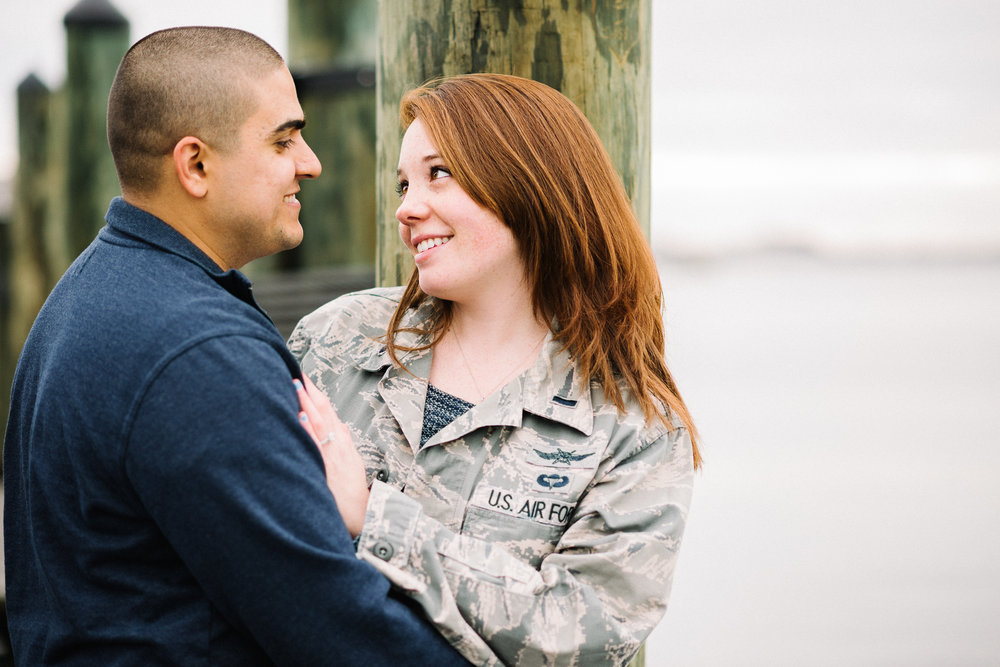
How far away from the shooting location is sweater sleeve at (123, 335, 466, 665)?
1773 mm

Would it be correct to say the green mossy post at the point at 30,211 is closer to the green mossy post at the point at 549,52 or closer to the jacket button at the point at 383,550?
the green mossy post at the point at 549,52

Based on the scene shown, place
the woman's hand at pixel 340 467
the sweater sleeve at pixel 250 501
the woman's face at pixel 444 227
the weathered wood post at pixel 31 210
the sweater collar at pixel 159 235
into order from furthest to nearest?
the weathered wood post at pixel 31 210, the woman's face at pixel 444 227, the woman's hand at pixel 340 467, the sweater collar at pixel 159 235, the sweater sleeve at pixel 250 501

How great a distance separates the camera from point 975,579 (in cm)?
739

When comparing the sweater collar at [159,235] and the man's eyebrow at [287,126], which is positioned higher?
the man's eyebrow at [287,126]

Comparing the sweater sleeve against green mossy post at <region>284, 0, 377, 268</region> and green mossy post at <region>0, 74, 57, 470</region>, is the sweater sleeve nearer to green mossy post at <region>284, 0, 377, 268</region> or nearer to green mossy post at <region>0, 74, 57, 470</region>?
green mossy post at <region>284, 0, 377, 268</region>

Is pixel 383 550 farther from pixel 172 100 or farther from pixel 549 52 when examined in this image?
pixel 549 52

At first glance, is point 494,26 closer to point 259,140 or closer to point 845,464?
point 259,140

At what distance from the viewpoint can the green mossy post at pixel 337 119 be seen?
6543mm

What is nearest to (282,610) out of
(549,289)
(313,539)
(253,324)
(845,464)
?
(313,539)

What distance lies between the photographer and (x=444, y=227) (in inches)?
95.7

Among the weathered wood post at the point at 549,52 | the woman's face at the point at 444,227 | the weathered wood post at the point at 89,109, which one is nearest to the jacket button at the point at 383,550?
the woman's face at the point at 444,227

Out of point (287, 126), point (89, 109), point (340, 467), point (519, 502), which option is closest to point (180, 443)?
point (340, 467)

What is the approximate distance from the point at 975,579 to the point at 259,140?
661cm

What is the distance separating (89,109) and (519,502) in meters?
5.61
